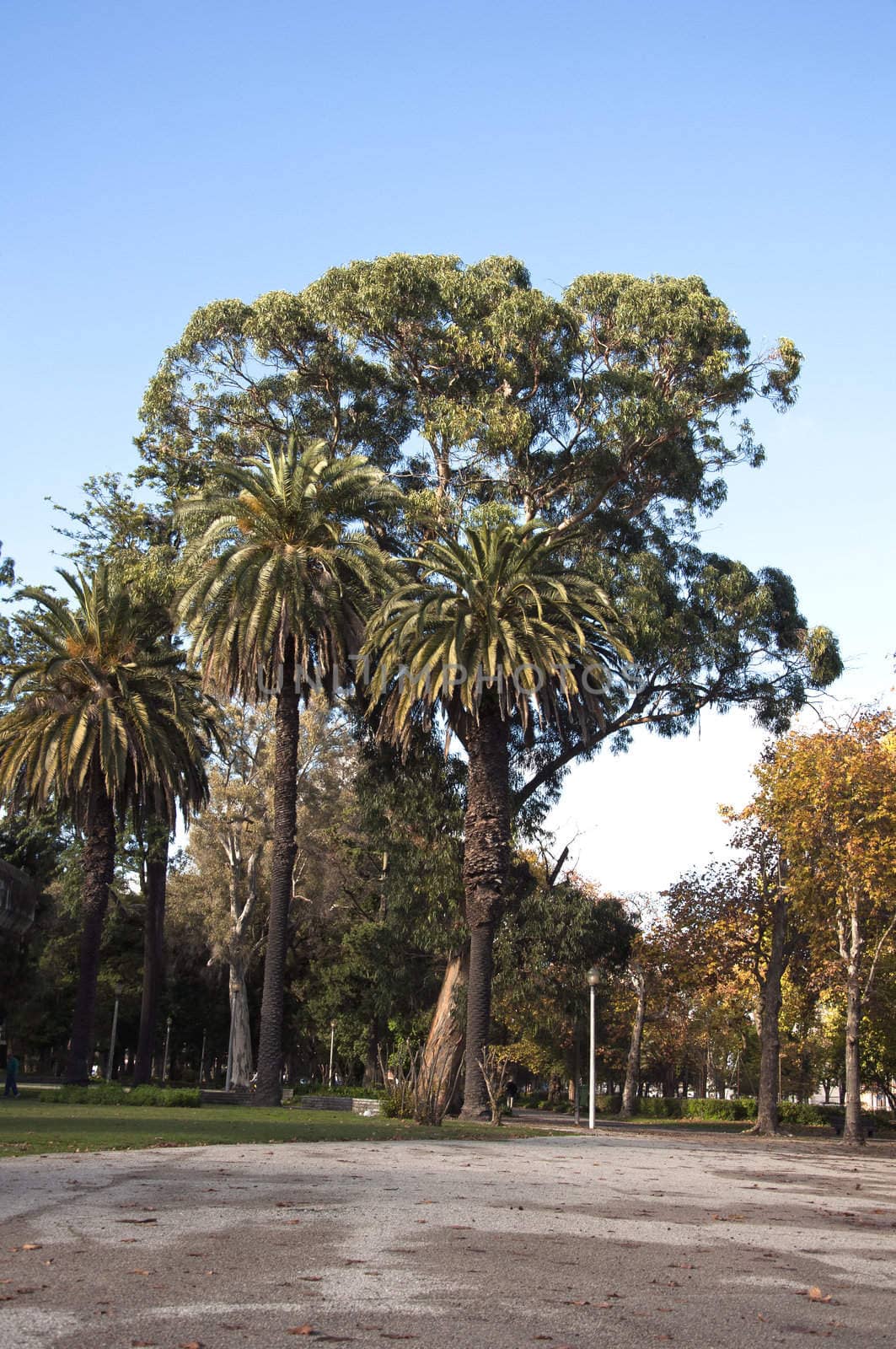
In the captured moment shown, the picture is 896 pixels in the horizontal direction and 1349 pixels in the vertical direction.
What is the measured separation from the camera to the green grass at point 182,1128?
15586 mm

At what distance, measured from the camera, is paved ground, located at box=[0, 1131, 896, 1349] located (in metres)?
5.88

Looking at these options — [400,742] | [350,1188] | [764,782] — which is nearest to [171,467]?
[400,742]

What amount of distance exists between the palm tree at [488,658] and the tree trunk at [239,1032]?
80.1 feet

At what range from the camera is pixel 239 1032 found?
50812mm

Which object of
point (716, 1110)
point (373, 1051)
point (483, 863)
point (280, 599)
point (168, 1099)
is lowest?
point (716, 1110)

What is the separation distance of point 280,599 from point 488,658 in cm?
562

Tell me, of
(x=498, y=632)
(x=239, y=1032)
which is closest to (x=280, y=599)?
(x=498, y=632)

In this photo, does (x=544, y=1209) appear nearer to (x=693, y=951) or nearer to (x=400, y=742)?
(x=400, y=742)

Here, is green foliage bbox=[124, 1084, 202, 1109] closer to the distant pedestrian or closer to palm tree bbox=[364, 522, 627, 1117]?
palm tree bbox=[364, 522, 627, 1117]

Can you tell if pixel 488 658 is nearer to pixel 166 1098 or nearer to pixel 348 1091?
pixel 166 1098

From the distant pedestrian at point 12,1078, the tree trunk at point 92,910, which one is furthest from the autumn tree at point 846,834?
the distant pedestrian at point 12,1078

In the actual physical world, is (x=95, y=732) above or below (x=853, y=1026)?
above

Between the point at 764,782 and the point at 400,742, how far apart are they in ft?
33.3

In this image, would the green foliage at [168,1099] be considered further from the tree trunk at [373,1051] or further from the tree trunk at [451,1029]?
the tree trunk at [373,1051]
